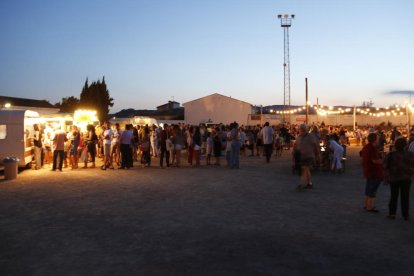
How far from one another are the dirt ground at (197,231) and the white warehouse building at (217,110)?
132ft

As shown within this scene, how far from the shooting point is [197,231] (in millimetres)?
6211

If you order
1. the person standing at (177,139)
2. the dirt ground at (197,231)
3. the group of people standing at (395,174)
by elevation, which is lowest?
the dirt ground at (197,231)

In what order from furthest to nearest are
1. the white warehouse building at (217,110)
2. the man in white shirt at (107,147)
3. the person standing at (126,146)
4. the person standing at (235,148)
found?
1. the white warehouse building at (217,110)
2. the man in white shirt at (107,147)
3. the person standing at (235,148)
4. the person standing at (126,146)

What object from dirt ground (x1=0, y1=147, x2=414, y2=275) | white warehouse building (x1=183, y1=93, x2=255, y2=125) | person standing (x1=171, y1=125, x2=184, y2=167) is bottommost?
dirt ground (x1=0, y1=147, x2=414, y2=275)

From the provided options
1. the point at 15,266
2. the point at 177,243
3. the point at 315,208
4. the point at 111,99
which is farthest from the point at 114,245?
the point at 111,99

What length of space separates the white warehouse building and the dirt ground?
40.3 m

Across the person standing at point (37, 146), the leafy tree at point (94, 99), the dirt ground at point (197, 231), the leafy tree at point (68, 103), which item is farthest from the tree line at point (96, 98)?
the dirt ground at point (197, 231)

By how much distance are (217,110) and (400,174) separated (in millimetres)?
44871

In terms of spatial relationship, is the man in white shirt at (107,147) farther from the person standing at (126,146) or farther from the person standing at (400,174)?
the person standing at (400,174)

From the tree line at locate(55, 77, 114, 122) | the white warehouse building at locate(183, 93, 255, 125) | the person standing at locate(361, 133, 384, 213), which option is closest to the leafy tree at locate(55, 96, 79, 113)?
the tree line at locate(55, 77, 114, 122)

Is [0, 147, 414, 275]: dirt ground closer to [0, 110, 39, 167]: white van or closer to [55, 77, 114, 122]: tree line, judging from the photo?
[0, 110, 39, 167]: white van

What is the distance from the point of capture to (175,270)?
14.9ft

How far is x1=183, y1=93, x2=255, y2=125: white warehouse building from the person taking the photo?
5100 centimetres

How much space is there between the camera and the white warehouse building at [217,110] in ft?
Answer: 167
